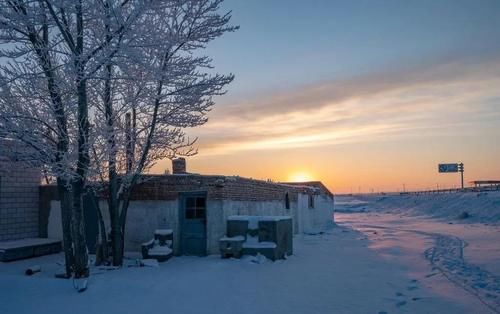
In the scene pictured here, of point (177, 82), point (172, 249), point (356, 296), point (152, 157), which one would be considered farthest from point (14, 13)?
point (356, 296)

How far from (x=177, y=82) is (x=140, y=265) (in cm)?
513

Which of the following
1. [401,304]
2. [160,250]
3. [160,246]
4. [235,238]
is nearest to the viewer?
[401,304]

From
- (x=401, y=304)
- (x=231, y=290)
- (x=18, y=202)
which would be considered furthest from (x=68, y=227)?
(x=401, y=304)

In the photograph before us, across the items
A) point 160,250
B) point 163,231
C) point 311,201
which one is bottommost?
point 160,250

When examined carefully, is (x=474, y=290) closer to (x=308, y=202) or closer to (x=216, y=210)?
(x=216, y=210)

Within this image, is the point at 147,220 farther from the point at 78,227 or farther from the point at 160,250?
the point at 78,227

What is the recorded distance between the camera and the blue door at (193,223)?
50.0ft

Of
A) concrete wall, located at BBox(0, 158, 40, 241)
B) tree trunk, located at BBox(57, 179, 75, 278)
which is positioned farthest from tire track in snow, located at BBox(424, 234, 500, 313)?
concrete wall, located at BBox(0, 158, 40, 241)

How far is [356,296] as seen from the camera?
974 cm

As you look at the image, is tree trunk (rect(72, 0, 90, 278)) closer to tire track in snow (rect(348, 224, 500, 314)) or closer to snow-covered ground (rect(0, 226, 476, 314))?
snow-covered ground (rect(0, 226, 476, 314))

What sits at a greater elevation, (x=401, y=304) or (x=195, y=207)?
(x=195, y=207)

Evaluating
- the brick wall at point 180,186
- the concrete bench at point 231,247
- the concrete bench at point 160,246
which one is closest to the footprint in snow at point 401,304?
the concrete bench at point 231,247

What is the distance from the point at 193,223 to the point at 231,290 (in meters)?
5.48

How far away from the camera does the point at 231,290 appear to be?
33.3 feet
